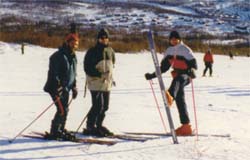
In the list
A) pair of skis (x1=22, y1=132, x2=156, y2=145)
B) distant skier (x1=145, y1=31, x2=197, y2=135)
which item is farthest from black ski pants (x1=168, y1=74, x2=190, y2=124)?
pair of skis (x1=22, y1=132, x2=156, y2=145)

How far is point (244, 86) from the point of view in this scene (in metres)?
17.7

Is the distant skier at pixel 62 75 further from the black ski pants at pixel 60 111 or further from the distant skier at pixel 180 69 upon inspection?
the distant skier at pixel 180 69

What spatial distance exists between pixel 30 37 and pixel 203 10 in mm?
84013

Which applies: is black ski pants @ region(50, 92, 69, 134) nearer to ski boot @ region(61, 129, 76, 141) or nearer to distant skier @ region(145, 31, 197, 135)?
ski boot @ region(61, 129, 76, 141)

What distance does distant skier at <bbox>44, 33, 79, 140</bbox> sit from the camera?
23.0 feet

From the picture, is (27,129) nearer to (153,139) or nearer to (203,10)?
(153,139)

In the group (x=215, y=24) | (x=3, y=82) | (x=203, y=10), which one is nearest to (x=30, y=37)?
(x=3, y=82)

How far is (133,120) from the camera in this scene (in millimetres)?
9461

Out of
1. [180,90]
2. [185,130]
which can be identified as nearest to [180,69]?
[180,90]

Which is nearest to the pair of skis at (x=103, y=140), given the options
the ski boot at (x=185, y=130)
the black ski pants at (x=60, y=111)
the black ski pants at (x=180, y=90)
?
the black ski pants at (x=60, y=111)

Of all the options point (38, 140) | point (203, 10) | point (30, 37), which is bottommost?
point (203, 10)

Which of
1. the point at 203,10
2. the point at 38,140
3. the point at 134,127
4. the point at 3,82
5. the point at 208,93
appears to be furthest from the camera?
the point at 203,10

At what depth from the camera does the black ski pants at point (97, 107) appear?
7.65 m

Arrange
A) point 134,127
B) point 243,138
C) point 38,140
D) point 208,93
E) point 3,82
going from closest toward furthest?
1. point 38,140
2. point 243,138
3. point 134,127
4. point 208,93
5. point 3,82
